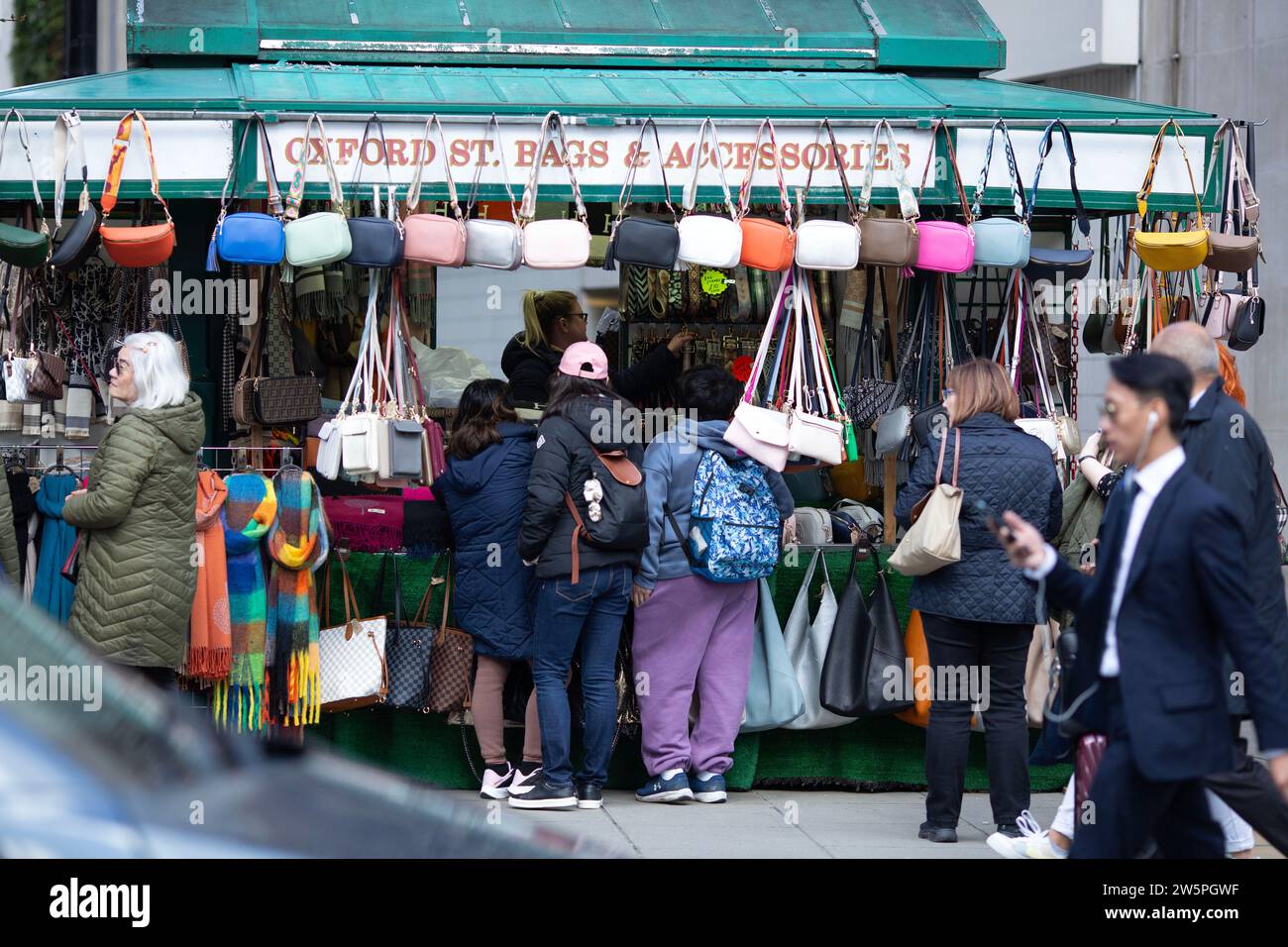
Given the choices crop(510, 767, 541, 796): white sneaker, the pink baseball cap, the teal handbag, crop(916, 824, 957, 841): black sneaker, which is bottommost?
crop(916, 824, 957, 841): black sneaker

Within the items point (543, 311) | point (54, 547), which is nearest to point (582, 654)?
point (543, 311)

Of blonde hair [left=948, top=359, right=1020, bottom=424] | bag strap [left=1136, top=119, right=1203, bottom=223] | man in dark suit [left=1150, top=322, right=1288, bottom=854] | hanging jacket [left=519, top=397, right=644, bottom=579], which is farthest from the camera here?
bag strap [left=1136, top=119, right=1203, bottom=223]

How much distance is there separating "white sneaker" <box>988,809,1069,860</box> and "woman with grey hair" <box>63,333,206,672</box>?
3250mm

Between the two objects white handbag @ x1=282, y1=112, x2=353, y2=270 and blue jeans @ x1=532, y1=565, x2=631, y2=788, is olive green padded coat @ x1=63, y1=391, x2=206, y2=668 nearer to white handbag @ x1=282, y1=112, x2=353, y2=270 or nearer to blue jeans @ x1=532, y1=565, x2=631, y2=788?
white handbag @ x1=282, y1=112, x2=353, y2=270

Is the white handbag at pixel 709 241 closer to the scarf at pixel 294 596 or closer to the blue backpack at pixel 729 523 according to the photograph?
the blue backpack at pixel 729 523

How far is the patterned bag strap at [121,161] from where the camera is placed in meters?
7.12

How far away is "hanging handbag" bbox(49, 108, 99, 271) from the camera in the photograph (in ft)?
23.0

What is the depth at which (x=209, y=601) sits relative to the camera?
23.4 feet

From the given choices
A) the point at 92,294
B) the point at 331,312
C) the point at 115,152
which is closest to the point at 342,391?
the point at 331,312

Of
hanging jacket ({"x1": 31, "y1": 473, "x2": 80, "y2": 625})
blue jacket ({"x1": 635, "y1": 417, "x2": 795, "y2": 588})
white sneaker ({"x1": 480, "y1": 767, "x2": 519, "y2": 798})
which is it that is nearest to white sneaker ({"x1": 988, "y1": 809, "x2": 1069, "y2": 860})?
blue jacket ({"x1": 635, "y1": 417, "x2": 795, "y2": 588})

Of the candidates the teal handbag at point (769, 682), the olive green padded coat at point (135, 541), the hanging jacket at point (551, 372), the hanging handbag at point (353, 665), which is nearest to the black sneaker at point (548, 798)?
the hanging handbag at point (353, 665)

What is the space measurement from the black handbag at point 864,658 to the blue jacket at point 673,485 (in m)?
0.77

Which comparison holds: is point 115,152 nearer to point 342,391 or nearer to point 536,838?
point 342,391

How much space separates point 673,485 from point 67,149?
283 centimetres
